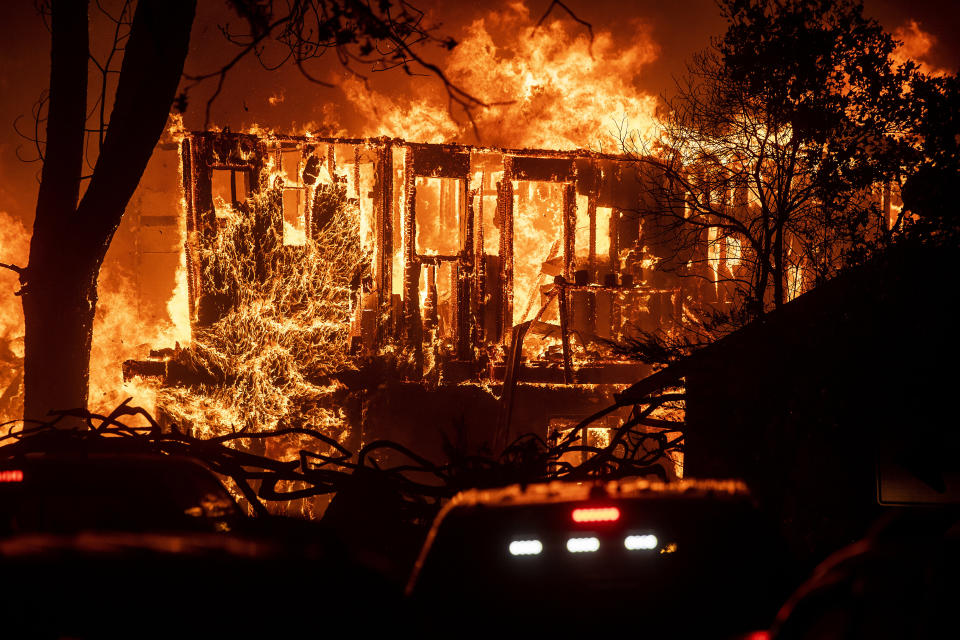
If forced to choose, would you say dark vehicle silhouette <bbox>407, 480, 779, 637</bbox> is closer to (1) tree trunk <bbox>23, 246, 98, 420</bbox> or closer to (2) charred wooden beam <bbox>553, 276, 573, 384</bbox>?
(1) tree trunk <bbox>23, 246, 98, 420</bbox>

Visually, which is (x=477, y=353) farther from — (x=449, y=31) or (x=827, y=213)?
(x=449, y=31)

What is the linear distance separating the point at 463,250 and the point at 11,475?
22548 millimetres


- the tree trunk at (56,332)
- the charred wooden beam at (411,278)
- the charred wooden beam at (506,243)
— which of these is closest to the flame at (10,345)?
the charred wooden beam at (411,278)

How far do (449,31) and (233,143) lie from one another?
28.9 metres

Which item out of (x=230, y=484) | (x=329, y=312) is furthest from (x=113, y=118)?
(x=329, y=312)

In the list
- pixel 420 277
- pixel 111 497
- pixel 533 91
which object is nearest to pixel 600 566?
pixel 111 497

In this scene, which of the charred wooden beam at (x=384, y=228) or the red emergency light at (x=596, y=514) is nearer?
the red emergency light at (x=596, y=514)

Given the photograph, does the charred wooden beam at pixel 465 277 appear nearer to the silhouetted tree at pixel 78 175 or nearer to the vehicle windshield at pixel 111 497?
the silhouetted tree at pixel 78 175

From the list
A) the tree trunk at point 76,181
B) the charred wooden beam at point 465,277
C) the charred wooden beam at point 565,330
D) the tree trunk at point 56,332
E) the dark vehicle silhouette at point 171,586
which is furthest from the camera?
the charred wooden beam at point 465,277

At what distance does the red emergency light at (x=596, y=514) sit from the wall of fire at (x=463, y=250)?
67.2 ft

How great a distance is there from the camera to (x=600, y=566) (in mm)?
3354

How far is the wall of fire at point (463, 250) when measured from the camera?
25.9 m

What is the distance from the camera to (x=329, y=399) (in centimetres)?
2606

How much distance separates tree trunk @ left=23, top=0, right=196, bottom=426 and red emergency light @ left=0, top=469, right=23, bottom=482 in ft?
18.1
